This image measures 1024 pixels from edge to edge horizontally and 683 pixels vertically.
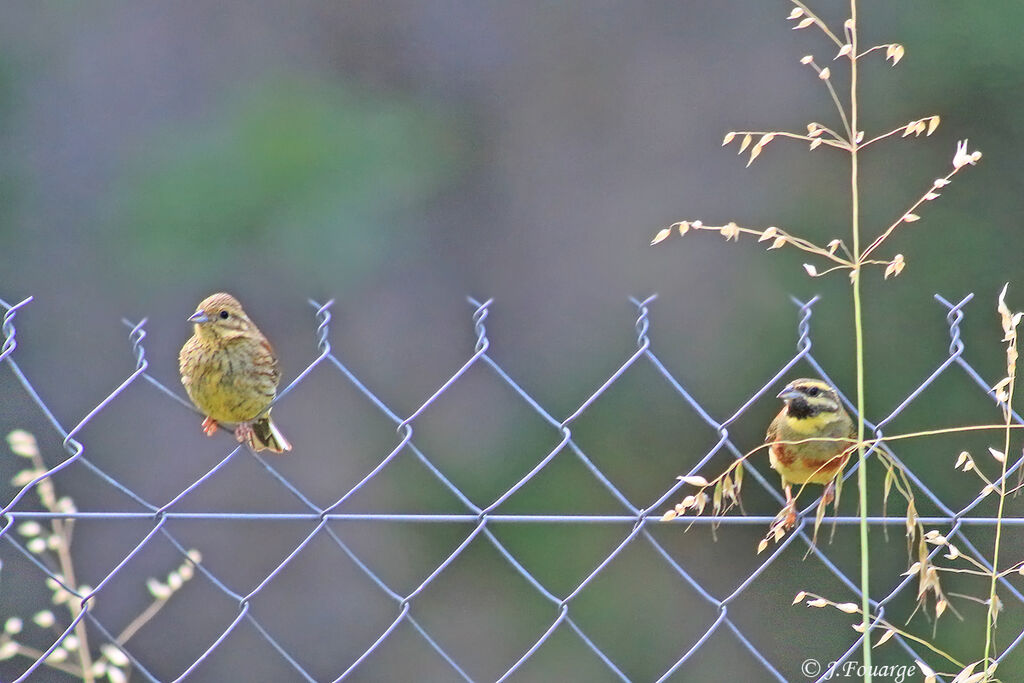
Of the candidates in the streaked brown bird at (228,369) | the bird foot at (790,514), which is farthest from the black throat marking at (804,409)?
the streaked brown bird at (228,369)

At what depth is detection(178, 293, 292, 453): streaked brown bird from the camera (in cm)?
292

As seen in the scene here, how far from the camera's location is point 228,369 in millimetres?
2914

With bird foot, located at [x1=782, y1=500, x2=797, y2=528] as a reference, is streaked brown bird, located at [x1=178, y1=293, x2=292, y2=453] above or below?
above

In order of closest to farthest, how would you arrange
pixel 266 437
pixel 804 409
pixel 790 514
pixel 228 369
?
pixel 790 514, pixel 804 409, pixel 228 369, pixel 266 437

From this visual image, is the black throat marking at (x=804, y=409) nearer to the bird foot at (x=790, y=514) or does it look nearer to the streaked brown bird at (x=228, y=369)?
the bird foot at (x=790, y=514)

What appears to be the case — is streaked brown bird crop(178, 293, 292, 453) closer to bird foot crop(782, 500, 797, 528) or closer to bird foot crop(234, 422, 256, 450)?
bird foot crop(234, 422, 256, 450)

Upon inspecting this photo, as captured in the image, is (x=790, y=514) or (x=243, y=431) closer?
(x=790, y=514)

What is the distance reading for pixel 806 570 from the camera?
5.06 meters

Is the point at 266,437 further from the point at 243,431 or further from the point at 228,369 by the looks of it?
the point at 228,369

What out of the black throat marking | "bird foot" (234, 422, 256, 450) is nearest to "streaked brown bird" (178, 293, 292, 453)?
"bird foot" (234, 422, 256, 450)

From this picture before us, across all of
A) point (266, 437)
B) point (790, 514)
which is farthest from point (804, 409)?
point (266, 437)

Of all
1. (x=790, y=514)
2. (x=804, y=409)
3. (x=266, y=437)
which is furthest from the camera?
(x=266, y=437)

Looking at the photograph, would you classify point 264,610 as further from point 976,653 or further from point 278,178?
point 976,653

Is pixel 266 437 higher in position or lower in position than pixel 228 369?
lower
